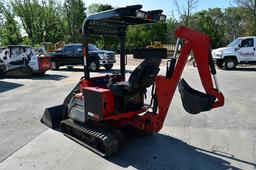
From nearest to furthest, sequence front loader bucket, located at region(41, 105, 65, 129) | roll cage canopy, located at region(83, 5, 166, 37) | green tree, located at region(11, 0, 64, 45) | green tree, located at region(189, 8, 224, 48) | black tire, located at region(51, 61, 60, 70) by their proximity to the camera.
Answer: roll cage canopy, located at region(83, 5, 166, 37), front loader bucket, located at region(41, 105, 65, 129), black tire, located at region(51, 61, 60, 70), green tree, located at region(189, 8, 224, 48), green tree, located at region(11, 0, 64, 45)

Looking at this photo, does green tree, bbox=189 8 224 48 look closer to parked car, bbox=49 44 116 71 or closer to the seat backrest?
parked car, bbox=49 44 116 71

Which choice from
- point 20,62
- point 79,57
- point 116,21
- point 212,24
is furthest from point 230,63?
point 212,24

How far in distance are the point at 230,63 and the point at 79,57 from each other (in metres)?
9.91

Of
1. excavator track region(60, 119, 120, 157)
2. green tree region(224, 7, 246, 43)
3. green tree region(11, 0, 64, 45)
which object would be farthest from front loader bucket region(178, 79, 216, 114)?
green tree region(11, 0, 64, 45)

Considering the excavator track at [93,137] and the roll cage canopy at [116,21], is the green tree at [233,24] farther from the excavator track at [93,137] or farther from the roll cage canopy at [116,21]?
the excavator track at [93,137]

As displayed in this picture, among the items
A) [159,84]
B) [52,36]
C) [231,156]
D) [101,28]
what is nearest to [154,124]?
[159,84]

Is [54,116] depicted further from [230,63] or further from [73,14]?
[73,14]

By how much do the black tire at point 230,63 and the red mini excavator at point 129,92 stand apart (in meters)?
16.1

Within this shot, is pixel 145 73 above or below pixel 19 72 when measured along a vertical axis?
above

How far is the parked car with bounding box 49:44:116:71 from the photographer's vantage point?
828 inches

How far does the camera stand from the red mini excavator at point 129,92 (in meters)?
5.38

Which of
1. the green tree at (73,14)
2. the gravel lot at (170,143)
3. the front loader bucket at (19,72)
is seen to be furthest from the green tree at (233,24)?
the gravel lot at (170,143)

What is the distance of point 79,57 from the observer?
22094 millimetres

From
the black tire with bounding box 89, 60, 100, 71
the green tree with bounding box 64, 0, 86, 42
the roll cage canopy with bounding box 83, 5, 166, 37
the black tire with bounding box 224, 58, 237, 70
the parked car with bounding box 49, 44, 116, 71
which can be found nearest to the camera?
the roll cage canopy with bounding box 83, 5, 166, 37
